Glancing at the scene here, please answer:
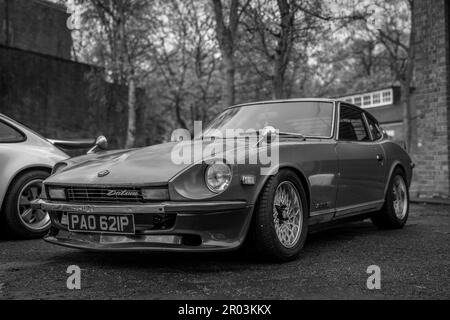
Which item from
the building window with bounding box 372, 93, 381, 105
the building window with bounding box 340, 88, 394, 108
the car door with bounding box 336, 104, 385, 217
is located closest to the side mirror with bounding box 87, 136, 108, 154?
the car door with bounding box 336, 104, 385, 217

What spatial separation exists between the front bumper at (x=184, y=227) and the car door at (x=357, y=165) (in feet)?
5.00

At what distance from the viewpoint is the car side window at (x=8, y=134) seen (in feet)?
18.6

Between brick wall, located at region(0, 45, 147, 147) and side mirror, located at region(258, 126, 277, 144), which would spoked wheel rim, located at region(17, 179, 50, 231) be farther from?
brick wall, located at region(0, 45, 147, 147)

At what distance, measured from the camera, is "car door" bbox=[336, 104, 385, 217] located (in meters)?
5.11

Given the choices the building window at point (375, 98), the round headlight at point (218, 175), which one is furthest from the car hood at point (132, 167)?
the building window at point (375, 98)

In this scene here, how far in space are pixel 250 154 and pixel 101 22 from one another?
55.5ft

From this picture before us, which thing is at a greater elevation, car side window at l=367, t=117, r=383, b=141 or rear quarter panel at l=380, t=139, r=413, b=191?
car side window at l=367, t=117, r=383, b=141

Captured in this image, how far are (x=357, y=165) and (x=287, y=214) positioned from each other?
56.4 inches

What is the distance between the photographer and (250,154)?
3.95m

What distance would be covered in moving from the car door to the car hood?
131 centimetres

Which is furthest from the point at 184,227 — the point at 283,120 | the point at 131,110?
the point at 131,110

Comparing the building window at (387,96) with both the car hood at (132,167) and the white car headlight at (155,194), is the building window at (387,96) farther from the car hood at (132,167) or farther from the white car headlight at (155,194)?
the white car headlight at (155,194)

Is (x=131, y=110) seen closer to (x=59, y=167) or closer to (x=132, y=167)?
(x=59, y=167)

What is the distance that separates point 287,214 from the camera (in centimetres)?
424
